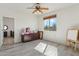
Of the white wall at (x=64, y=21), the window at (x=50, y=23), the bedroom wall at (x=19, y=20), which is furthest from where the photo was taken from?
the window at (x=50, y=23)

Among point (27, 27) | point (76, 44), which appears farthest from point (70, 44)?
point (27, 27)

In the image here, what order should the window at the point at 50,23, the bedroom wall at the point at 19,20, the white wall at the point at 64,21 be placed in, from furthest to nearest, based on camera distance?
the window at the point at 50,23 → the bedroom wall at the point at 19,20 → the white wall at the point at 64,21

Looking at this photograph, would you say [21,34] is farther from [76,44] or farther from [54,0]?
[54,0]

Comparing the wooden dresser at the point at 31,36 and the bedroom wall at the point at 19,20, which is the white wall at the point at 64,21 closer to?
the wooden dresser at the point at 31,36

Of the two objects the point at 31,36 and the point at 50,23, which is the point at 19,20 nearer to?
the point at 31,36

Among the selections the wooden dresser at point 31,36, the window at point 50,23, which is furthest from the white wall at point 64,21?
the wooden dresser at point 31,36

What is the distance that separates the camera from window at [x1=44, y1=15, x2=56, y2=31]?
17.7 feet

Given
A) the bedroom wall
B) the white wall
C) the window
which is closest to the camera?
the white wall

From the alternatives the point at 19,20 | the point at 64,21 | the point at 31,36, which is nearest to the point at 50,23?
the point at 64,21

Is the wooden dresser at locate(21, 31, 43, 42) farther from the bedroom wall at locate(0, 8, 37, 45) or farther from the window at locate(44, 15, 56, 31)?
the window at locate(44, 15, 56, 31)

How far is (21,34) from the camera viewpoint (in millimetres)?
5480

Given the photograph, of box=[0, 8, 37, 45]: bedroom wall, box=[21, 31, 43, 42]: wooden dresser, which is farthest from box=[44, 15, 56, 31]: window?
box=[0, 8, 37, 45]: bedroom wall

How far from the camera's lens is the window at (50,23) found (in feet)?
17.7

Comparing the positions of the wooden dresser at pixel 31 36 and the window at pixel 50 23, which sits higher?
the window at pixel 50 23
